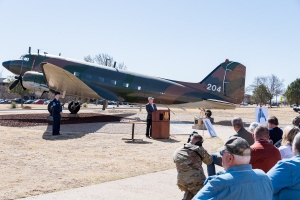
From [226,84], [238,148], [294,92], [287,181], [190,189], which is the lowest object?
[190,189]

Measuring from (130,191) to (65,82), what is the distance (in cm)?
1634

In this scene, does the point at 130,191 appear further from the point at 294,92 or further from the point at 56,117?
A: the point at 294,92

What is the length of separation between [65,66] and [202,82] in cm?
1022

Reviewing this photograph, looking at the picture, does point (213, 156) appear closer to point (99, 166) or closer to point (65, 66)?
point (99, 166)

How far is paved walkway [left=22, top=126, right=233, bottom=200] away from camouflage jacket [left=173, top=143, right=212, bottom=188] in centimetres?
136

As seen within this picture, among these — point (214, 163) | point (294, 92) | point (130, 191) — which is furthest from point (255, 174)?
point (294, 92)

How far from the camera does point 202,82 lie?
25891mm

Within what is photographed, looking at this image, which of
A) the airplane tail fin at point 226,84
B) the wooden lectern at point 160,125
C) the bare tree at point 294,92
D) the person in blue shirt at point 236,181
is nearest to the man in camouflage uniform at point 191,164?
the person in blue shirt at point 236,181

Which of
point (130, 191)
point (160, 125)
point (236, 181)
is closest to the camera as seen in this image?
point (236, 181)

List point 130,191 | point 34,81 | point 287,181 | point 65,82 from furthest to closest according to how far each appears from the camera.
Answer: point 34,81 < point 65,82 < point 130,191 < point 287,181

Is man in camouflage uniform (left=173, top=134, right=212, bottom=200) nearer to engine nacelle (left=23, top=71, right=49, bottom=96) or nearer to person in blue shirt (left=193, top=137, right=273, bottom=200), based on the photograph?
person in blue shirt (left=193, top=137, right=273, bottom=200)

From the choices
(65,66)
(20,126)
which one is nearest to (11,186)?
(20,126)

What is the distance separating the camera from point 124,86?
79.5 feet

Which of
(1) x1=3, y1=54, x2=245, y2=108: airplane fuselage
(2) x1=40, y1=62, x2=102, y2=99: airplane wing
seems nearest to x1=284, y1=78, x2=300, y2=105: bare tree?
(1) x1=3, y1=54, x2=245, y2=108: airplane fuselage
